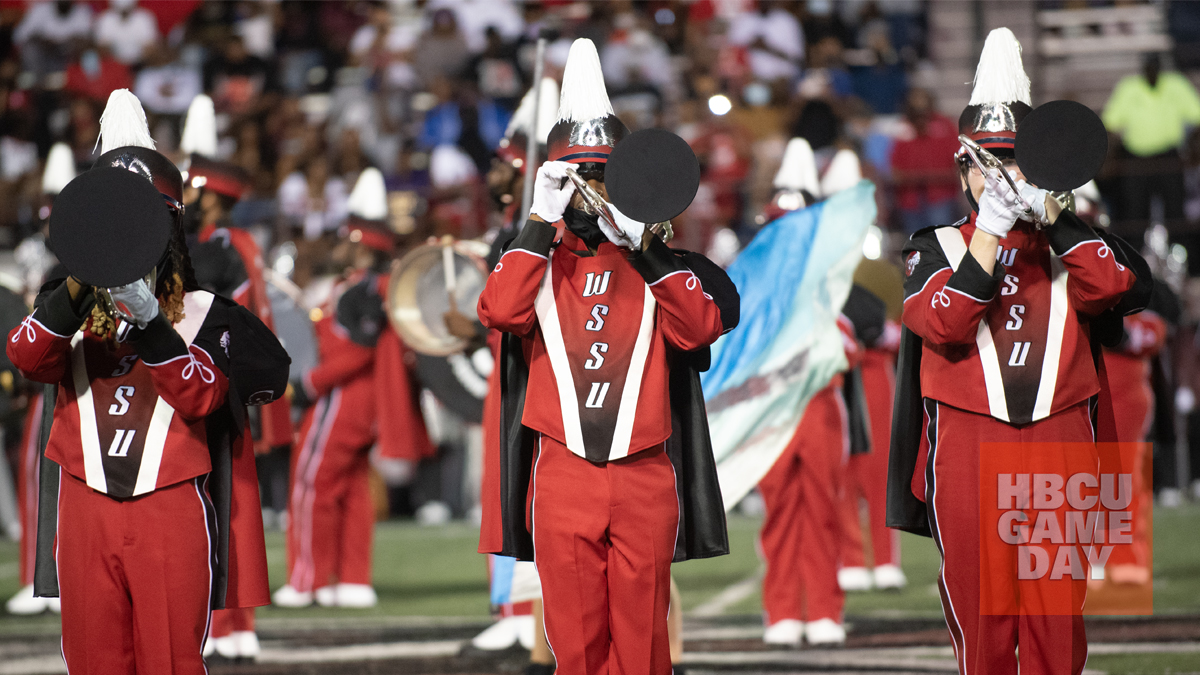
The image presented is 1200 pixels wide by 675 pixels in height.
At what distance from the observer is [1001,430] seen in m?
4.58

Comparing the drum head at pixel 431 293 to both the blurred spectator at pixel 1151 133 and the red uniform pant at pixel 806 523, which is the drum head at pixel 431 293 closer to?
the red uniform pant at pixel 806 523

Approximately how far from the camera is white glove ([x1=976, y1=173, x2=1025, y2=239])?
4.38 meters

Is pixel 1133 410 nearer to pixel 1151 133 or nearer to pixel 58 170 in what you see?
pixel 1151 133

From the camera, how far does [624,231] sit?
169 inches

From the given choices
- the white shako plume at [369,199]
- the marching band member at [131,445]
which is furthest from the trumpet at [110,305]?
the white shako plume at [369,199]

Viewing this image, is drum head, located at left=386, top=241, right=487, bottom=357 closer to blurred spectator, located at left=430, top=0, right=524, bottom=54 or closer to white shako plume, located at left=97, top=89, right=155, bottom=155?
white shako plume, located at left=97, top=89, right=155, bottom=155

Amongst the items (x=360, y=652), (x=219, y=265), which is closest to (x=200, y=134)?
(x=219, y=265)

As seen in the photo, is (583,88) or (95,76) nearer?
(583,88)

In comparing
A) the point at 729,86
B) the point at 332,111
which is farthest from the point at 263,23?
the point at 729,86

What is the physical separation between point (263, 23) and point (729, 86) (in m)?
6.16

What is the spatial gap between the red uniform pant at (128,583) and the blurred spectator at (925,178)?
10998 mm

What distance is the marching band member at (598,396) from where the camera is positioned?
14.4 ft

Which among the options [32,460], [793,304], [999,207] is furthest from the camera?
[32,460]

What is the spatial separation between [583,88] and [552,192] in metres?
0.42
